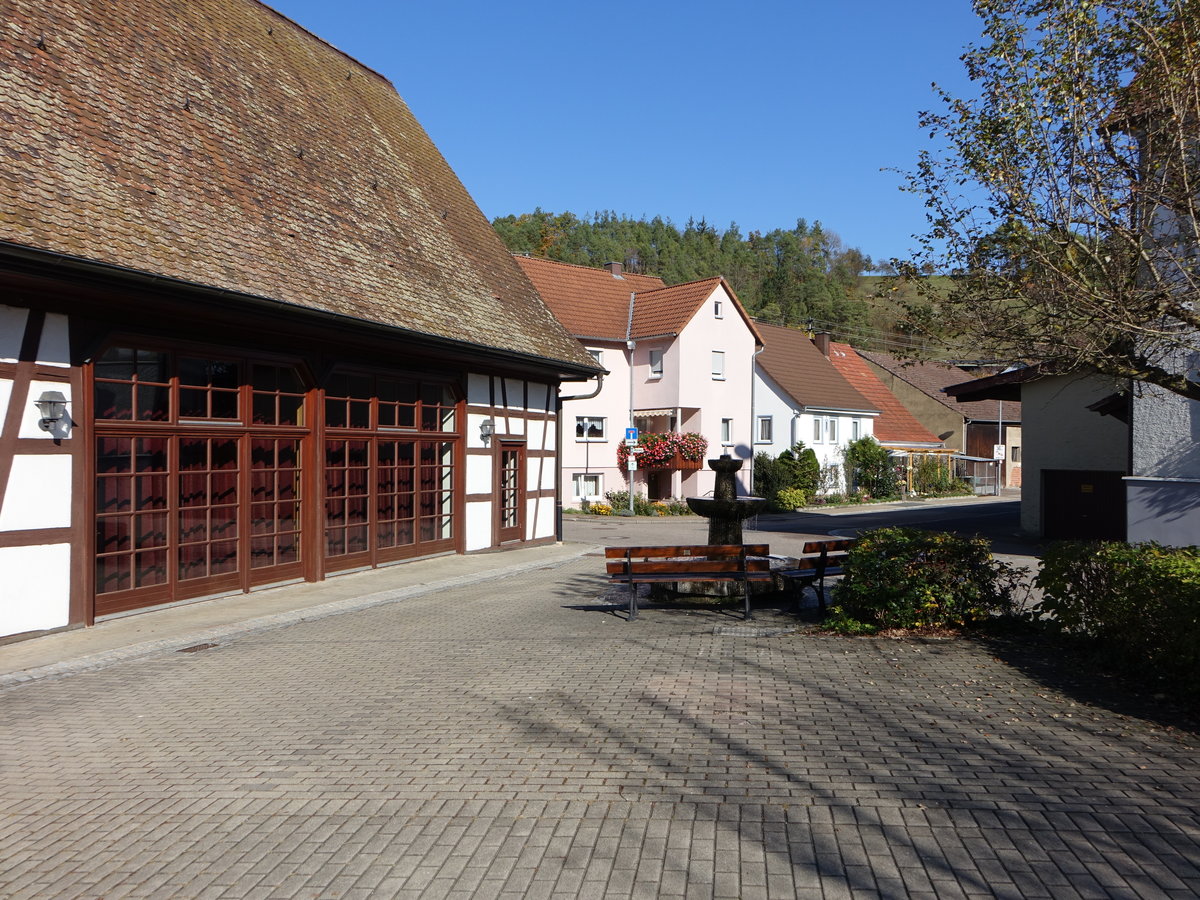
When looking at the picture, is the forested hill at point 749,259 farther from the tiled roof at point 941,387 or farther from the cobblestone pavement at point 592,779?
the cobblestone pavement at point 592,779

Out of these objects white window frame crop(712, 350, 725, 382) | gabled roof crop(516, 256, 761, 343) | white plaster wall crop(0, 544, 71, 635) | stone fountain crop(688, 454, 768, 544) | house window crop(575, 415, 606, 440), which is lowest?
white plaster wall crop(0, 544, 71, 635)

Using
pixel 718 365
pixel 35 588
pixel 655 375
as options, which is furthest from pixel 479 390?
pixel 718 365

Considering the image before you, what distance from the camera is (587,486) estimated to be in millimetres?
35000

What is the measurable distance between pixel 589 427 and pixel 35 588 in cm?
2626

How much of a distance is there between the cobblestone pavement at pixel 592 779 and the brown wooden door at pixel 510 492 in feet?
29.6

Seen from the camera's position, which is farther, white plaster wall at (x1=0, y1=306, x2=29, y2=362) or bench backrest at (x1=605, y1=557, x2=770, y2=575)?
bench backrest at (x1=605, y1=557, x2=770, y2=575)

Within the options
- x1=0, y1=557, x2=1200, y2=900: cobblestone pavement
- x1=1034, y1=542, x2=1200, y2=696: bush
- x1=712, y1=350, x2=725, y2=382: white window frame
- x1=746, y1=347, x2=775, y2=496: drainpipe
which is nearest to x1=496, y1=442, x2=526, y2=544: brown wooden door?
x1=0, y1=557, x2=1200, y2=900: cobblestone pavement

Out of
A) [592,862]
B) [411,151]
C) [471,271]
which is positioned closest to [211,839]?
[592,862]

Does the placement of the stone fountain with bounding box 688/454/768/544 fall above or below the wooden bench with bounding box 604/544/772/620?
above

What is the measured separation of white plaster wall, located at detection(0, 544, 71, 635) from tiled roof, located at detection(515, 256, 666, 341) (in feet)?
86.9

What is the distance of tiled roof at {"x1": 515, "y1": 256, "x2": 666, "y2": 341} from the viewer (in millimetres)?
36250

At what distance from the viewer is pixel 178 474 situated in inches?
443

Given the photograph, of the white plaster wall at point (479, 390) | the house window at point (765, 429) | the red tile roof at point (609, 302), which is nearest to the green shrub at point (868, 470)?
the house window at point (765, 429)

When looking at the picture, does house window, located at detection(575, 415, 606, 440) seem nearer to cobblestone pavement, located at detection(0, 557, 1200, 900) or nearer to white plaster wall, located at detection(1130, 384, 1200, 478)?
white plaster wall, located at detection(1130, 384, 1200, 478)
